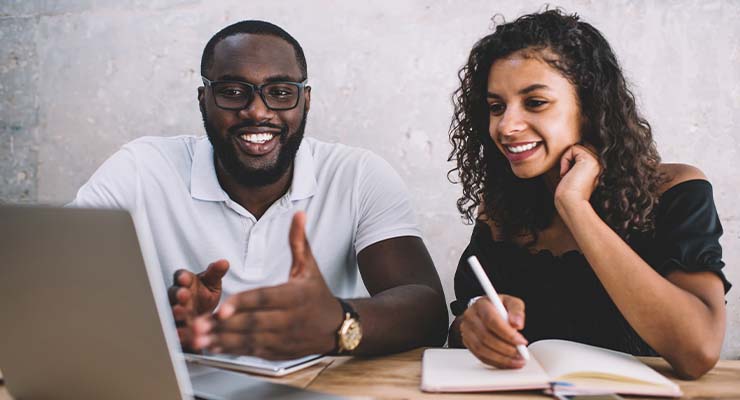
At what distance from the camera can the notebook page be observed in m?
1.03

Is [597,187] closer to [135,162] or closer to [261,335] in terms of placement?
[261,335]

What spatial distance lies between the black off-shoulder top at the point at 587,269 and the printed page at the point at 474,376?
525 mm

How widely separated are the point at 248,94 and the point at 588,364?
4.14 feet

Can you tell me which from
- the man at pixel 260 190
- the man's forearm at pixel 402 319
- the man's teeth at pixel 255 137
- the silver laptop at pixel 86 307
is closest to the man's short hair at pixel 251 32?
the man at pixel 260 190

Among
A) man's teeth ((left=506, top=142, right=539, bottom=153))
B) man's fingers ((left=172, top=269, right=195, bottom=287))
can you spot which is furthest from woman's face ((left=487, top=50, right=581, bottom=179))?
man's fingers ((left=172, top=269, right=195, bottom=287))

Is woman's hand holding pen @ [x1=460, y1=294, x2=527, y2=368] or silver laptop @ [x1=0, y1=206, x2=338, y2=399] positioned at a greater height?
silver laptop @ [x1=0, y1=206, x2=338, y2=399]

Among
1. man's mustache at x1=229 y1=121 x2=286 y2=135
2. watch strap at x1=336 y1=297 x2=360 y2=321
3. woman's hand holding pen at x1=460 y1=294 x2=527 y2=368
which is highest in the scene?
man's mustache at x1=229 y1=121 x2=286 y2=135

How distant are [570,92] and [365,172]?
631mm

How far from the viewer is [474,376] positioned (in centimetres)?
108

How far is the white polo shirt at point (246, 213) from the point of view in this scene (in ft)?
5.99

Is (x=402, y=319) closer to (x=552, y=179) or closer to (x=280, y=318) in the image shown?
(x=280, y=318)

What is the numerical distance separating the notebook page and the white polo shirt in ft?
2.24

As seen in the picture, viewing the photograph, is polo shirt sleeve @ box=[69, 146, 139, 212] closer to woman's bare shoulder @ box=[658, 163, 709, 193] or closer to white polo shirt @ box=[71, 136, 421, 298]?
white polo shirt @ box=[71, 136, 421, 298]

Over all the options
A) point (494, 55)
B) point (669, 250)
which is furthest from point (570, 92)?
point (669, 250)
